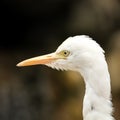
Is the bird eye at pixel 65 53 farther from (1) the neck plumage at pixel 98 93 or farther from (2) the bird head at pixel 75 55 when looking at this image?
(1) the neck plumage at pixel 98 93

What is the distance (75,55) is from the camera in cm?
368

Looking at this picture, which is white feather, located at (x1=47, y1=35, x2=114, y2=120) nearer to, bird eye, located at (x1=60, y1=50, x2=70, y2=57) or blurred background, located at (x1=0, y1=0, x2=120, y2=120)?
bird eye, located at (x1=60, y1=50, x2=70, y2=57)

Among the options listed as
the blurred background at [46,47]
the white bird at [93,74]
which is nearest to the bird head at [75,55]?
the white bird at [93,74]

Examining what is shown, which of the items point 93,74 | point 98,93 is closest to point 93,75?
point 93,74

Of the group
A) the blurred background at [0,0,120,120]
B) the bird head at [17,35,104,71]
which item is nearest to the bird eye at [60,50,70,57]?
the bird head at [17,35,104,71]

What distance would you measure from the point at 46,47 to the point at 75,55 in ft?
13.8

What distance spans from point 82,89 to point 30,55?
83 centimetres

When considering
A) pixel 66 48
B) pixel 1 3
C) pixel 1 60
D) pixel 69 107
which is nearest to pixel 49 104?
pixel 69 107

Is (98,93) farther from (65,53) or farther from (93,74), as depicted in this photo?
(65,53)

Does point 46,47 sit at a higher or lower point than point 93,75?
lower

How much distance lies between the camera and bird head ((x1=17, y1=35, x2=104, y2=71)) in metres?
3.58

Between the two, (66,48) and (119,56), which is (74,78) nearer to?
(119,56)

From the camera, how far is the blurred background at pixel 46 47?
25.1ft

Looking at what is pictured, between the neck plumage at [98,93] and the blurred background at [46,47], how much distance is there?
396 cm
